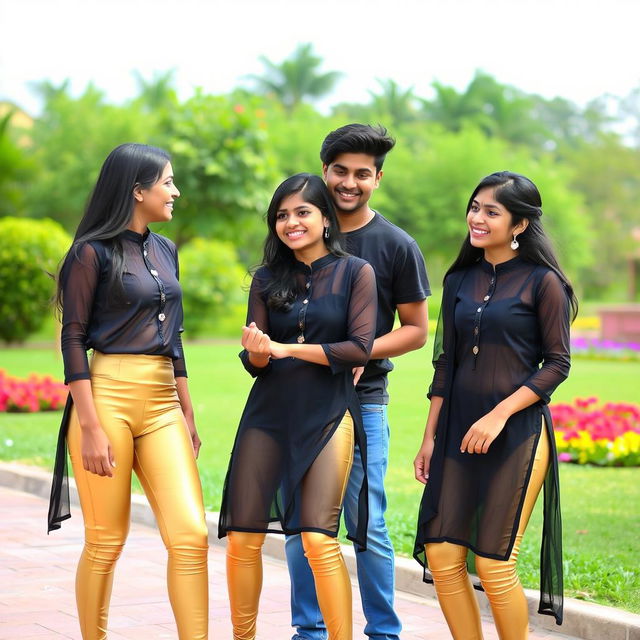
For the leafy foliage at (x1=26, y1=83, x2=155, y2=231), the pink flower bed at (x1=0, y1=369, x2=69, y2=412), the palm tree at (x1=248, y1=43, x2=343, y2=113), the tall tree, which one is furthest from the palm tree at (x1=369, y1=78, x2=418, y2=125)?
the pink flower bed at (x1=0, y1=369, x2=69, y2=412)

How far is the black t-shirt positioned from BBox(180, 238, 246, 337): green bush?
74.0ft

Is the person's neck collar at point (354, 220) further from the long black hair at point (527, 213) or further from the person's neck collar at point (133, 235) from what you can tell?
the person's neck collar at point (133, 235)

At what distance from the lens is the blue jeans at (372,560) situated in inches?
175

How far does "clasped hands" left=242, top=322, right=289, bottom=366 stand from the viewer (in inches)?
152

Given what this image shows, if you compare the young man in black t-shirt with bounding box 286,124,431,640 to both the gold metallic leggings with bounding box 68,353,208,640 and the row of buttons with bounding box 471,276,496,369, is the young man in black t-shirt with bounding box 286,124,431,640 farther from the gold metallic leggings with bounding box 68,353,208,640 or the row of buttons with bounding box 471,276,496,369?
the gold metallic leggings with bounding box 68,353,208,640

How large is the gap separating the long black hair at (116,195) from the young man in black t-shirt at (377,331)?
794 mm

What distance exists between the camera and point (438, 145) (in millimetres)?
44531

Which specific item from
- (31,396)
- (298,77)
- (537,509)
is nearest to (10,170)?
(31,396)

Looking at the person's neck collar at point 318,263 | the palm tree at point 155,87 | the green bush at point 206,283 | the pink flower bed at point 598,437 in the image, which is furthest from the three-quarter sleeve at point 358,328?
the palm tree at point 155,87

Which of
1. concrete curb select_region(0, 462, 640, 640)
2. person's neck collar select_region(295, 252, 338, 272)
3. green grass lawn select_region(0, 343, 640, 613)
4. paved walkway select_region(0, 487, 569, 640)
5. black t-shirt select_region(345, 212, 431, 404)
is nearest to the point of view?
person's neck collar select_region(295, 252, 338, 272)

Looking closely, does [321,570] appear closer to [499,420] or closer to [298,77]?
[499,420]

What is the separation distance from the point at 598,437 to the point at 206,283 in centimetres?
1830

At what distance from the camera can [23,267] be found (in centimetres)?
2392

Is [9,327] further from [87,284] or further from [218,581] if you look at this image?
[87,284]
